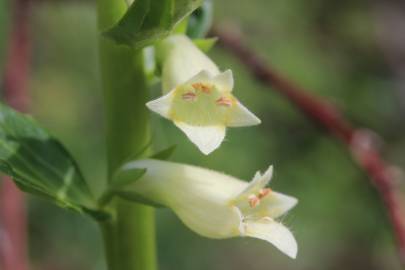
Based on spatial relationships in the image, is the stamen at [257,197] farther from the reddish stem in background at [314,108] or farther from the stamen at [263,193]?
the reddish stem in background at [314,108]

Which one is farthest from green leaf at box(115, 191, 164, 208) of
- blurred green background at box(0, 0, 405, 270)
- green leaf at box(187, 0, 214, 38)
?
blurred green background at box(0, 0, 405, 270)

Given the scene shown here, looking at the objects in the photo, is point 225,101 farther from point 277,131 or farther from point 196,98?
point 277,131

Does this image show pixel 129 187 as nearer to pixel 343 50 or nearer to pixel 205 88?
pixel 205 88

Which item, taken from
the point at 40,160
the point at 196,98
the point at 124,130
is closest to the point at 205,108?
the point at 196,98

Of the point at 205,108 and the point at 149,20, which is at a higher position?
the point at 149,20

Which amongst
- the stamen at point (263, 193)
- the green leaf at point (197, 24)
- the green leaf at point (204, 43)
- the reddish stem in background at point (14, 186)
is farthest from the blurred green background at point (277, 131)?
the stamen at point (263, 193)

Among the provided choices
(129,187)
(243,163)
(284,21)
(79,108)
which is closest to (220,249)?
(243,163)
